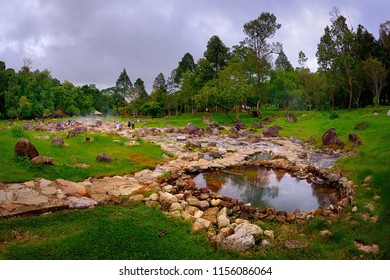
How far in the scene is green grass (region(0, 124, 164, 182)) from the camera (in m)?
12.7

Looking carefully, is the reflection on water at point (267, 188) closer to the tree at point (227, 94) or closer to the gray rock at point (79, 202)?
the gray rock at point (79, 202)

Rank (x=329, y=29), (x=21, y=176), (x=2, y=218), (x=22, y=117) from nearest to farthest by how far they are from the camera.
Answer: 1. (x=2, y=218)
2. (x=21, y=176)
3. (x=329, y=29)
4. (x=22, y=117)

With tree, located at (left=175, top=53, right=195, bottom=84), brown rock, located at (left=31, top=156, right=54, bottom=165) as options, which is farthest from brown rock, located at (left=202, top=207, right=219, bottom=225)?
tree, located at (left=175, top=53, right=195, bottom=84)

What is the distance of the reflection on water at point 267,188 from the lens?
12.4m

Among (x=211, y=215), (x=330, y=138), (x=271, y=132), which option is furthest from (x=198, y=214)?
(x=271, y=132)

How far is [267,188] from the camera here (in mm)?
14477

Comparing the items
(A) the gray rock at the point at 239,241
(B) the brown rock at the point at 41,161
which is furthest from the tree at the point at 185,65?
(A) the gray rock at the point at 239,241

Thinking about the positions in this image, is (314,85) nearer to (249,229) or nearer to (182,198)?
(182,198)

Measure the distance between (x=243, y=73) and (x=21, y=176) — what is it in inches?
1759

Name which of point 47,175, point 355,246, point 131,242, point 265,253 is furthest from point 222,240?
point 47,175

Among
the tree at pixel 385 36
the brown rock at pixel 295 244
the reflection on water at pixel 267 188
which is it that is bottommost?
the reflection on water at pixel 267 188

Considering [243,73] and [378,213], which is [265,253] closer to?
[378,213]

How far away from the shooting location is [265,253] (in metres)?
7.30

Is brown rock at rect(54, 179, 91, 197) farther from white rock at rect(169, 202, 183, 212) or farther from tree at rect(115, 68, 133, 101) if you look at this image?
tree at rect(115, 68, 133, 101)
